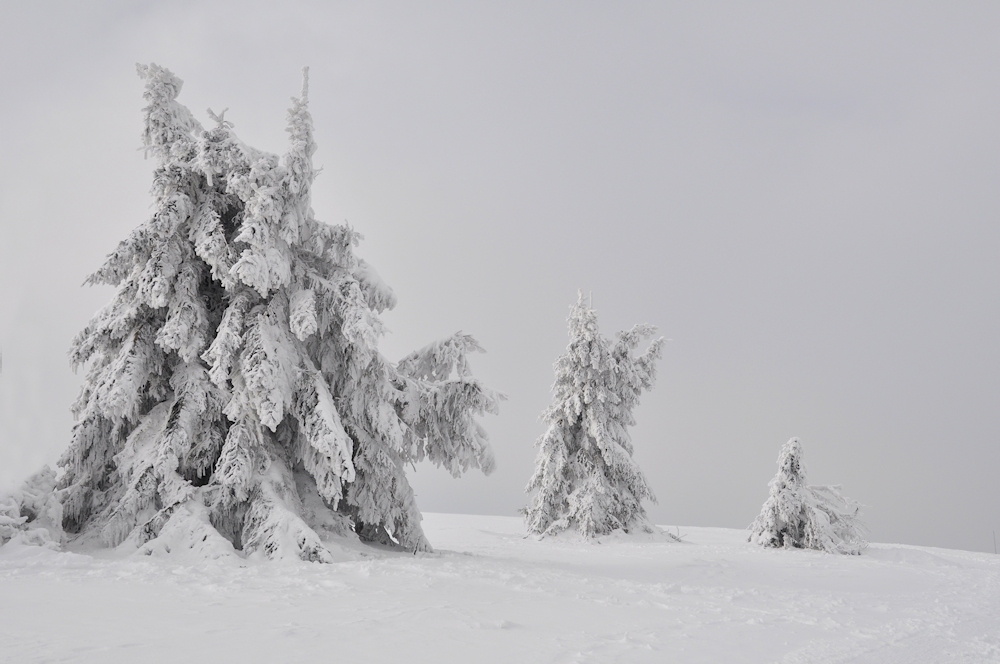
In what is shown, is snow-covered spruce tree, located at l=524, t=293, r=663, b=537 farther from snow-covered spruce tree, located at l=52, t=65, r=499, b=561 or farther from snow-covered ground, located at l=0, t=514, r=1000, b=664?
snow-covered ground, located at l=0, t=514, r=1000, b=664

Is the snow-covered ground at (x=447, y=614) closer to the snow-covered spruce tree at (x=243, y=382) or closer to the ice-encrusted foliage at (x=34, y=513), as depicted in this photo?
the ice-encrusted foliage at (x=34, y=513)

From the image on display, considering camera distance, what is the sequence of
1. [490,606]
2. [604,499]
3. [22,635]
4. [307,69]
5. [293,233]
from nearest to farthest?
[22,635] → [490,606] → [293,233] → [307,69] → [604,499]

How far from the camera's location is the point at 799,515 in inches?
691

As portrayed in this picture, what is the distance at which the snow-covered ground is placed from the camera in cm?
454

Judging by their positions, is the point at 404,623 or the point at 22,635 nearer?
the point at 22,635

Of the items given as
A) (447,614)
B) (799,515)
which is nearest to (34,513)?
(447,614)

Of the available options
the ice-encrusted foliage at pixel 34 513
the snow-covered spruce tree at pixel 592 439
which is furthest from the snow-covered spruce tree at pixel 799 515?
the ice-encrusted foliage at pixel 34 513

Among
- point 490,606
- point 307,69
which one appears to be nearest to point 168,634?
point 490,606

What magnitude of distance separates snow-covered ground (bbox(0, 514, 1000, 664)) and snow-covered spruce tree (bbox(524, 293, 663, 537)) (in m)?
9.24

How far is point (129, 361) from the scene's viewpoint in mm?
Result: 9812

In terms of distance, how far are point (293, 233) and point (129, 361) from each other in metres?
3.27

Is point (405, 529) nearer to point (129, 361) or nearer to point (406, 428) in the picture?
point (406, 428)

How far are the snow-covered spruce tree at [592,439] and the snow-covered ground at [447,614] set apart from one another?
30.3 feet

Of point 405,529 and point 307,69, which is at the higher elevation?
point 307,69
